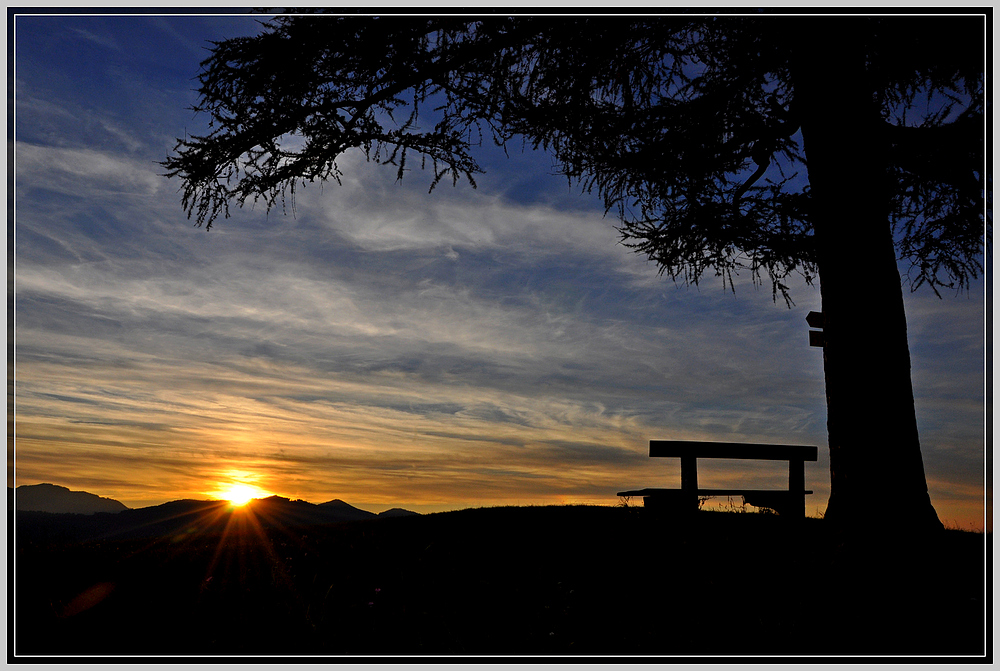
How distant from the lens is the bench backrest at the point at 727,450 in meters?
8.69

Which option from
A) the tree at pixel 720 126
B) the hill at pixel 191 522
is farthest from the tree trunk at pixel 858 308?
the hill at pixel 191 522

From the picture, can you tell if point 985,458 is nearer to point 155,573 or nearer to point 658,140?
point 658,140

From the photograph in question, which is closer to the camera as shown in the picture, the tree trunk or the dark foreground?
the dark foreground

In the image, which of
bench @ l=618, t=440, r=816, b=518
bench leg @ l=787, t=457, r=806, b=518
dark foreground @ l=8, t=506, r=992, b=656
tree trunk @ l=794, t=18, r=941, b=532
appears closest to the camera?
dark foreground @ l=8, t=506, r=992, b=656

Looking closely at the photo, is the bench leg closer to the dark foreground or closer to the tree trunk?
the dark foreground

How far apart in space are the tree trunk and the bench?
2.03 metres

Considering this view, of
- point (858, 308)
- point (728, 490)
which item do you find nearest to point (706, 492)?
point (728, 490)

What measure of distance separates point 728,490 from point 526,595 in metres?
4.76

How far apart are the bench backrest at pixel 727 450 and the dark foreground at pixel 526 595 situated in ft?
4.44

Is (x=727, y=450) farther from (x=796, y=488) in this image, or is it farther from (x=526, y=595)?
(x=526, y=595)

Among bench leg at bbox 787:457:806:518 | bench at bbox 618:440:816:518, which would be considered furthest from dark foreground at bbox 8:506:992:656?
bench leg at bbox 787:457:806:518

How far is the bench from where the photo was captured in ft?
28.5

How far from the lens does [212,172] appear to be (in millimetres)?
7832

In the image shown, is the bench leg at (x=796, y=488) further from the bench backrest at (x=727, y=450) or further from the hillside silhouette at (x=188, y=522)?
the hillside silhouette at (x=188, y=522)
